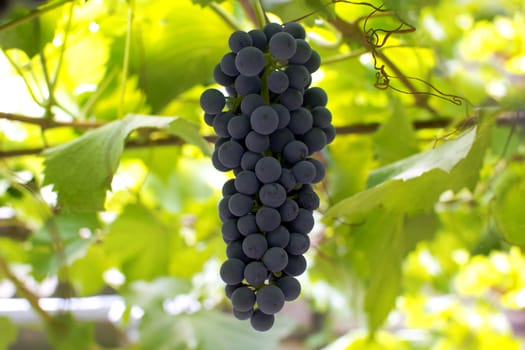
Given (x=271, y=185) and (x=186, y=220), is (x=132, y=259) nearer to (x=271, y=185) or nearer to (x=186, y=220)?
(x=186, y=220)

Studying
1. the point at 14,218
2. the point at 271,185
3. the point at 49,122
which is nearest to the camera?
the point at 271,185

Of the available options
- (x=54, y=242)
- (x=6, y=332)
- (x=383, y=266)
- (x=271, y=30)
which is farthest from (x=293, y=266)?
(x=6, y=332)

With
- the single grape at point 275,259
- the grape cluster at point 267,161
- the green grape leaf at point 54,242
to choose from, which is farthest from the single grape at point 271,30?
the green grape leaf at point 54,242

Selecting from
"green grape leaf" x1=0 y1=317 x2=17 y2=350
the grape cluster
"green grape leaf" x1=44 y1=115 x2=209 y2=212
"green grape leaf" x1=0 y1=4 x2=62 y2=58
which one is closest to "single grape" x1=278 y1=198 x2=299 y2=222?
the grape cluster

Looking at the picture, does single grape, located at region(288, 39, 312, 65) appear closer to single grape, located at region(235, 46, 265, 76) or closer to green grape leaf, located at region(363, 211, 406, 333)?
single grape, located at region(235, 46, 265, 76)

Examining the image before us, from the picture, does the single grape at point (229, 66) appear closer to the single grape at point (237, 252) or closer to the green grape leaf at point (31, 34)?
the single grape at point (237, 252)

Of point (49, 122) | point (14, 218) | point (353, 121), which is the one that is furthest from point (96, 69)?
point (14, 218)

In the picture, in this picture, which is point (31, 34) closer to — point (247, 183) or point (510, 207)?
point (247, 183)
